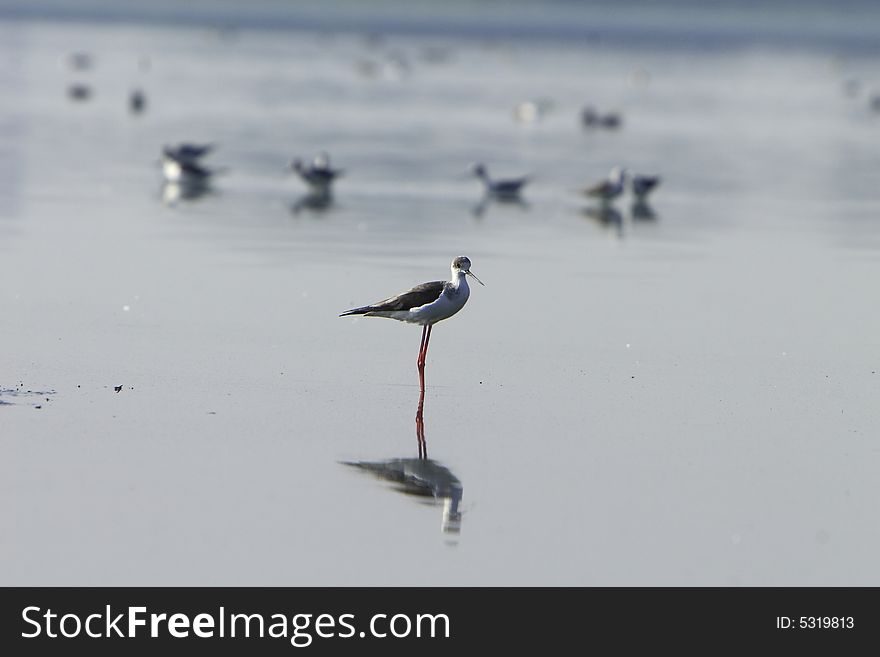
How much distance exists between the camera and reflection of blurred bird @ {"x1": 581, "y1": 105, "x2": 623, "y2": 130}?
43.7m

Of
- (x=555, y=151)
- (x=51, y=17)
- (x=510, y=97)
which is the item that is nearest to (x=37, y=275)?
(x=555, y=151)

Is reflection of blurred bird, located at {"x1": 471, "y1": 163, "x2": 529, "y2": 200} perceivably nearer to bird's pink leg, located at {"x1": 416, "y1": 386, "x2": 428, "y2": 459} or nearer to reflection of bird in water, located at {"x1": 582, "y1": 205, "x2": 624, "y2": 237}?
reflection of bird in water, located at {"x1": 582, "y1": 205, "x2": 624, "y2": 237}

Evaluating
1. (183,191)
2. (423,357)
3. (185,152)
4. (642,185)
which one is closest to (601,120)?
(642,185)

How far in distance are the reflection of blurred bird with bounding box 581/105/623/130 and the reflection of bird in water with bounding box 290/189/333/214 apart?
16704mm

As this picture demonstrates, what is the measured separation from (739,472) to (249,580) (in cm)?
362

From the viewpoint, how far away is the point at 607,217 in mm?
26453

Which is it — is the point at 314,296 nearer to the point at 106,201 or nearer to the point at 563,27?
→ the point at 106,201

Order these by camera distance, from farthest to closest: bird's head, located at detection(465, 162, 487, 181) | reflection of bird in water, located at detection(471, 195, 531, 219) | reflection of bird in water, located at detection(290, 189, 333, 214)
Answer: bird's head, located at detection(465, 162, 487, 181) < reflection of bird in water, located at detection(471, 195, 531, 219) < reflection of bird in water, located at detection(290, 189, 333, 214)

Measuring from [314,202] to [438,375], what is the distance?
13.1 metres

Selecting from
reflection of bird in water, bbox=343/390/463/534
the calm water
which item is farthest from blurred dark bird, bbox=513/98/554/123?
reflection of bird in water, bbox=343/390/463/534

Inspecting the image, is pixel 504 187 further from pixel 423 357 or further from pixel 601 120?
pixel 601 120

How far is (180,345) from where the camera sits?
14797mm

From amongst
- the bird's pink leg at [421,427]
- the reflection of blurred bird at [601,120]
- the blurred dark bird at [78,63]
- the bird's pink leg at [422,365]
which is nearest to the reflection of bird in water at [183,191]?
the bird's pink leg at [422,365]
